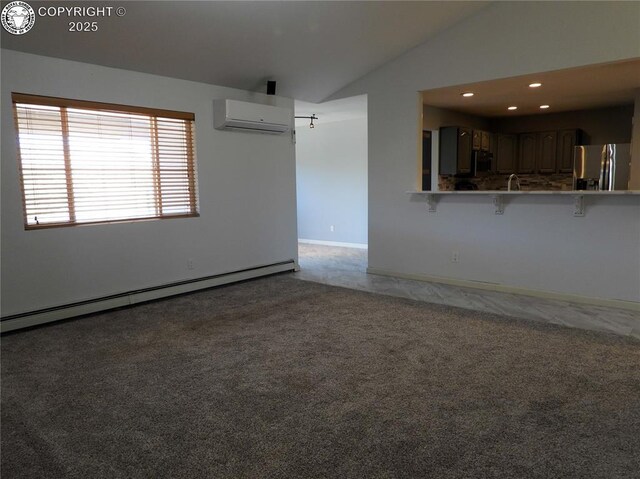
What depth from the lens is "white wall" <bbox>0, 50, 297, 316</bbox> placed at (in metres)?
3.69

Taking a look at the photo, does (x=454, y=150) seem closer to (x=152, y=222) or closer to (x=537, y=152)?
(x=537, y=152)

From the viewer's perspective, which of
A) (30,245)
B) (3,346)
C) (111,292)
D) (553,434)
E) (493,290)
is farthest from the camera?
(493,290)

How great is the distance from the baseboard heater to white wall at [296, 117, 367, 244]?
2536 mm

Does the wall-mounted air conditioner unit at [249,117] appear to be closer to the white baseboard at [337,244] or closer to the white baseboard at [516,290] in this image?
the white baseboard at [516,290]

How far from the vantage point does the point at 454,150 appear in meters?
6.83

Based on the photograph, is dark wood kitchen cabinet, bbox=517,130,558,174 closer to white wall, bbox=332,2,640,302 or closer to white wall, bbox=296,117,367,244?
white wall, bbox=296,117,367,244

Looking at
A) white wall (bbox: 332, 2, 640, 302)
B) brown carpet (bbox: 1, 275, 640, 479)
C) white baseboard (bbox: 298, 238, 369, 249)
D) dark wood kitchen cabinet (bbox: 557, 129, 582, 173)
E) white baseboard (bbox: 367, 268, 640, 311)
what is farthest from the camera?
white baseboard (bbox: 298, 238, 369, 249)

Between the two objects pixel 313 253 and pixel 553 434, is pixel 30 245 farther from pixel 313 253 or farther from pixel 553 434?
pixel 313 253

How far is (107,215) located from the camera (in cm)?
437

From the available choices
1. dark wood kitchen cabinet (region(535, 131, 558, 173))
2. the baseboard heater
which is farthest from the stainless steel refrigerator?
the baseboard heater

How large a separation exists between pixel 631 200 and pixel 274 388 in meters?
3.66

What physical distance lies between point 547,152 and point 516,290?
378cm

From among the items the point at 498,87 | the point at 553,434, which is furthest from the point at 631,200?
the point at 553,434

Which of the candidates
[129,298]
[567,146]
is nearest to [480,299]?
[129,298]
